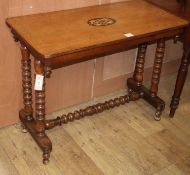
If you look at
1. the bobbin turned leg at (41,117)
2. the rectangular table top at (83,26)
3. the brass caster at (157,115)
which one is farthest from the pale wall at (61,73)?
the brass caster at (157,115)

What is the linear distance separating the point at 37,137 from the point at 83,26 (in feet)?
2.31

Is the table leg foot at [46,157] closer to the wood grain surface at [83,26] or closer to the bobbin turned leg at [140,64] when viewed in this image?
the wood grain surface at [83,26]

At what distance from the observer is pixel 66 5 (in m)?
2.06

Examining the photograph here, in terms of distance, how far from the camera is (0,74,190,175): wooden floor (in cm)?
194

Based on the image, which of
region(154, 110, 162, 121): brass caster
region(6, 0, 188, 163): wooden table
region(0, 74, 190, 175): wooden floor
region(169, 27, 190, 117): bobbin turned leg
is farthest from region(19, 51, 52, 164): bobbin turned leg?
region(169, 27, 190, 117): bobbin turned leg

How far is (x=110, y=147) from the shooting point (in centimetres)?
212

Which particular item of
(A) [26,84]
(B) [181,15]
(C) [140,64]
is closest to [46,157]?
(A) [26,84]

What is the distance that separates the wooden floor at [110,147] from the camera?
1943 millimetres

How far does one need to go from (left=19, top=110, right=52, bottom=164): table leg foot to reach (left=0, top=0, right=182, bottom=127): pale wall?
112 millimetres

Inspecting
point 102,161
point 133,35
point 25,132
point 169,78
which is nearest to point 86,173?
point 102,161

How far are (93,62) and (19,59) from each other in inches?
21.8

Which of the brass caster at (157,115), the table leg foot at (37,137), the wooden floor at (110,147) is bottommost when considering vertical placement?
the wooden floor at (110,147)

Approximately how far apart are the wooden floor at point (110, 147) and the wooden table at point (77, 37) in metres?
0.10

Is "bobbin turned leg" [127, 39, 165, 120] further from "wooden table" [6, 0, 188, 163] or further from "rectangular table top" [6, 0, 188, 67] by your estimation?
"rectangular table top" [6, 0, 188, 67]
